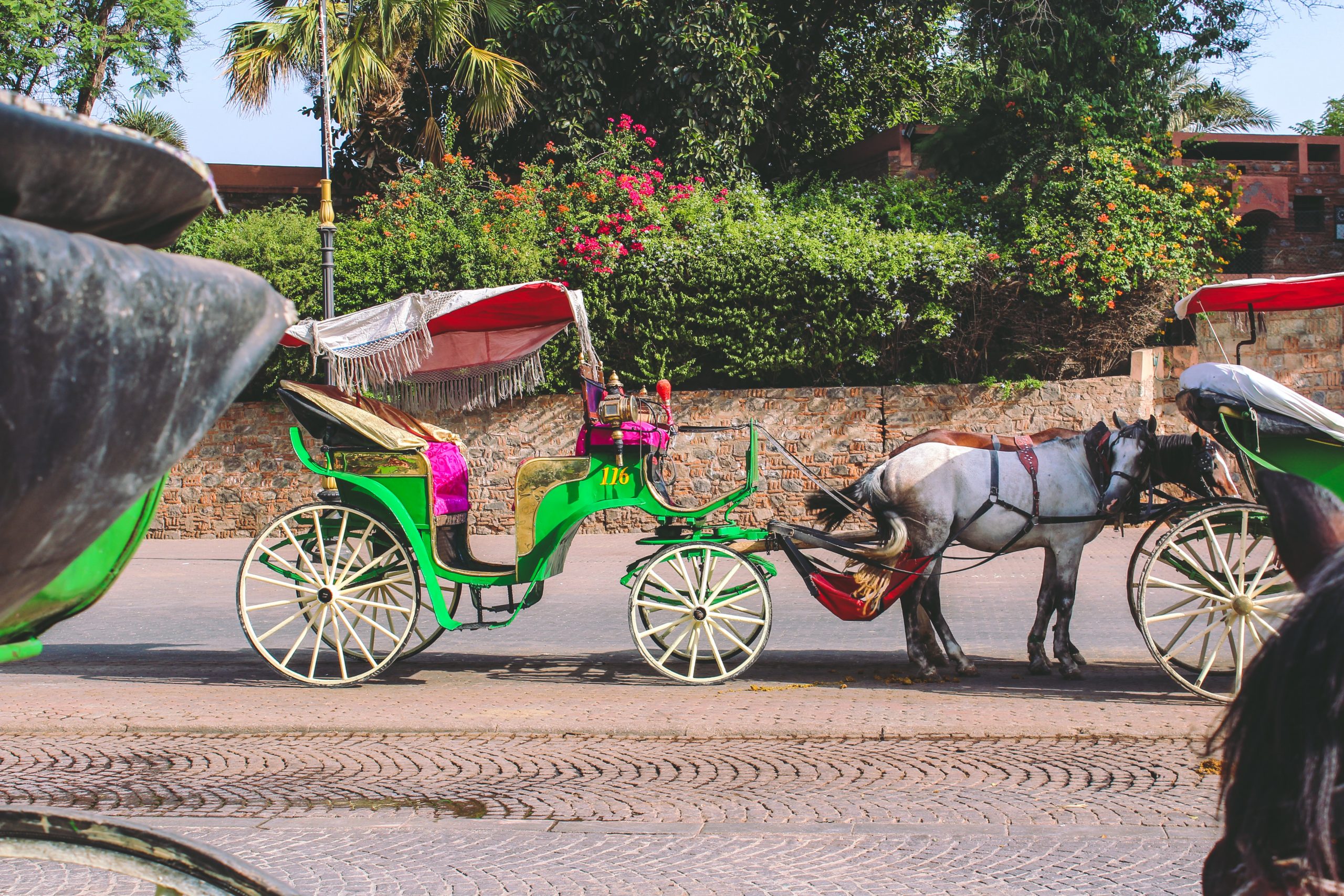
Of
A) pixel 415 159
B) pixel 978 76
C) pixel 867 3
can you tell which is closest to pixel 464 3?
pixel 415 159

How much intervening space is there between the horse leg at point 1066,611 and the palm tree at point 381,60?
12.9 metres

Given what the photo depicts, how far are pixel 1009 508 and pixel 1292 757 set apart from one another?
6114 mm

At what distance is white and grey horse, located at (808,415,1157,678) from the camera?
22.8ft

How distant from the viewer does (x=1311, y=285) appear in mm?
7082

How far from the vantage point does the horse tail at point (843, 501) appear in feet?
23.5

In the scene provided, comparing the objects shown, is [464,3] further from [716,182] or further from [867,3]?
[867,3]

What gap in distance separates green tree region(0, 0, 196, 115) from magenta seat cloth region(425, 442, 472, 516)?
47.8 feet

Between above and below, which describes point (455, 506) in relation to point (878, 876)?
above

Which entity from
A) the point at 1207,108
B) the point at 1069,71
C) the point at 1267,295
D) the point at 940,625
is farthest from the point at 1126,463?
the point at 1207,108

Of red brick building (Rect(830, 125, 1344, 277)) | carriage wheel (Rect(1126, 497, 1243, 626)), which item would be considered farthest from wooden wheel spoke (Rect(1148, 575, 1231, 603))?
red brick building (Rect(830, 125, 1344, 277))

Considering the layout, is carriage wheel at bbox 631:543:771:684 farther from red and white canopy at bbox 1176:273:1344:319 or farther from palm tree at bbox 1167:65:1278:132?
palm tree at bbox 1167:65:1278:132

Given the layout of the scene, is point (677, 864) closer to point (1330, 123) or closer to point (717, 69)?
point (717, 69)

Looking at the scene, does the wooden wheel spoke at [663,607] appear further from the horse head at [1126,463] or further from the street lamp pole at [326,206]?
the street lamp pole at [326,206]

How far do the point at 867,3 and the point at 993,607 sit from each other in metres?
13.2
